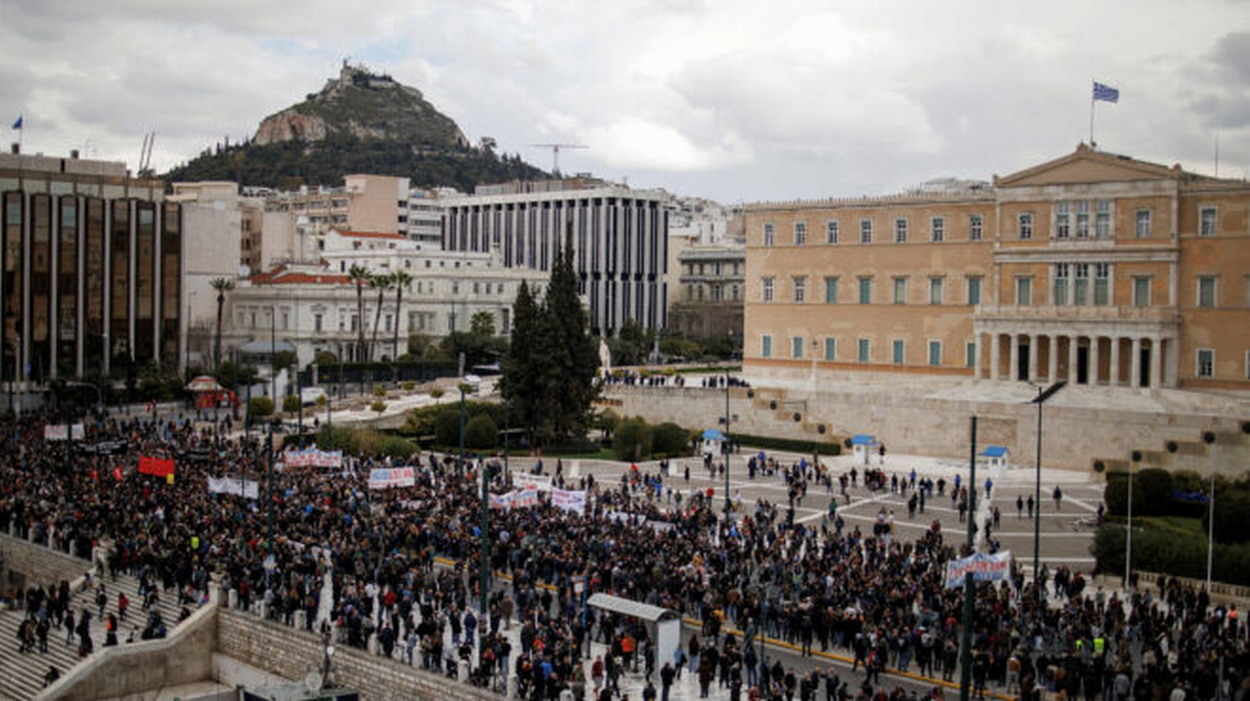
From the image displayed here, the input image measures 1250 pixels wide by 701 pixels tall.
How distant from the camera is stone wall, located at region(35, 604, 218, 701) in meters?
32.4

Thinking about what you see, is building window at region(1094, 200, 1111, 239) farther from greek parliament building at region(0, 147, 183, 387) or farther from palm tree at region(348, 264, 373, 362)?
greek parliament building at region(0, 147, 183, 387)

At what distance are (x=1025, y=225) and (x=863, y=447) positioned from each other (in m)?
14.6

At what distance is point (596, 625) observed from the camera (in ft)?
99.1

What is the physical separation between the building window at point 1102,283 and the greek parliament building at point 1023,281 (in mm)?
67

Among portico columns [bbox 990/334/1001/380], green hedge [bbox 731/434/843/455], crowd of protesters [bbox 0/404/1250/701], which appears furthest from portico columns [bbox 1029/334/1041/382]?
crowd of protesters [bbox 0/404/1250/701]

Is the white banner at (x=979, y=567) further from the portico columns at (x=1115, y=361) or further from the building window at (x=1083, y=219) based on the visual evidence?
the building window at (x=1083, y=219)

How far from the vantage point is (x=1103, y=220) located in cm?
6172

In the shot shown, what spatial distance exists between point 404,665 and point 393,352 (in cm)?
6552

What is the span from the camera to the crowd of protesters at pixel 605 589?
25359 mm

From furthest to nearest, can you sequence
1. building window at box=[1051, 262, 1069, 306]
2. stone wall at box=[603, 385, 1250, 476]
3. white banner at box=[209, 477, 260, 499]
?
building window at box=[1051, 262, 1069, 306] → stone wall at box=[603, 385, 1250, 476] → white banner at box=[209, 477, 260, 499]

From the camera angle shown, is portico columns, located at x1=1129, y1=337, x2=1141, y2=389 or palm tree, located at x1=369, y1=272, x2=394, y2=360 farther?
palm tree, located at x1=369, y1=272, x2=394, y2=360

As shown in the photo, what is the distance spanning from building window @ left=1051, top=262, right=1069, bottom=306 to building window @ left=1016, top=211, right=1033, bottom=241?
211cm

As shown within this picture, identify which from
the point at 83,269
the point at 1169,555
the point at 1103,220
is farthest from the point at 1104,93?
the point at 83,269

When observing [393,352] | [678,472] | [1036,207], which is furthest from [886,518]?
[393,352]
